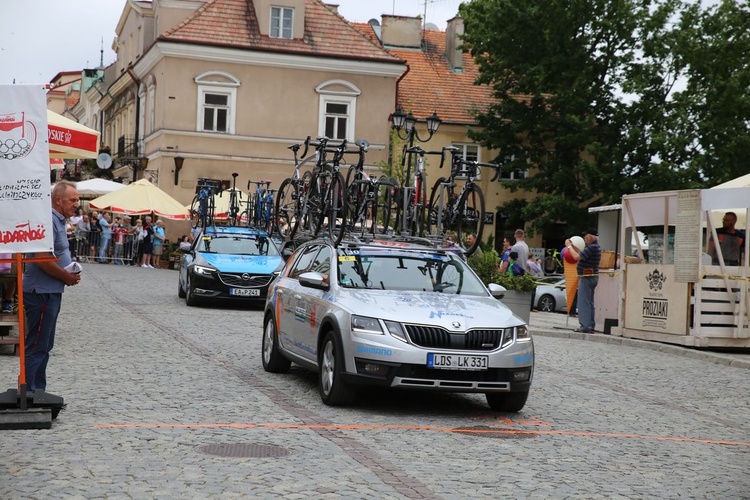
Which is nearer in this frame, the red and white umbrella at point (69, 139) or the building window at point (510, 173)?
the red and white umbrella at point (69, 139)

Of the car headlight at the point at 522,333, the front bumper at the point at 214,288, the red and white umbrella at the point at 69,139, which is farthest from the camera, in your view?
the front bumper at the point at 214,288

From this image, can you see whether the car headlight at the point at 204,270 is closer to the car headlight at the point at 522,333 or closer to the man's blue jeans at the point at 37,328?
the car headlight at the point at 522,333

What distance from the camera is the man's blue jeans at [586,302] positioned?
862 inches

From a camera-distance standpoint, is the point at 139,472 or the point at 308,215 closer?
the point at 139,472

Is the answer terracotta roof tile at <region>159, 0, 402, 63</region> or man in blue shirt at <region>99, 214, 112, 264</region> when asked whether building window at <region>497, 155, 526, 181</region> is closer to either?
terracotta roof tile at <region>159, 0, 402, 63</region>

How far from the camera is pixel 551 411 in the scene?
448 inches

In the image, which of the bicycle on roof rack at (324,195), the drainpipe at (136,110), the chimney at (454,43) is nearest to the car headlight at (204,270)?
the bicycle on roof rack at (324,195)

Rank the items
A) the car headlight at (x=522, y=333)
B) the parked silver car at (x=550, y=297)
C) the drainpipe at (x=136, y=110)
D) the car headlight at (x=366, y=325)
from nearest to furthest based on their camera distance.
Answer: the car headlight at (x=366, y=325) < the car headlight at (x=522, y=333) < the parked silver car at (x=550, y=297) < the drainpipe at (x=136, y=110)

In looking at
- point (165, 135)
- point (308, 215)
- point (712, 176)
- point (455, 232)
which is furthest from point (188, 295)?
point (712, 176)

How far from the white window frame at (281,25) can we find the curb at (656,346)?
2840cm

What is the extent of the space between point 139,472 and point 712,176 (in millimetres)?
39688

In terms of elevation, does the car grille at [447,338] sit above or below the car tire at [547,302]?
above

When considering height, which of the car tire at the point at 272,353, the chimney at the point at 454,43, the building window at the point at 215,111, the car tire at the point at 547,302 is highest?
the chimney at the point at 454,43

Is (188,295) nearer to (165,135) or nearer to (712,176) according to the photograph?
(165,135)
